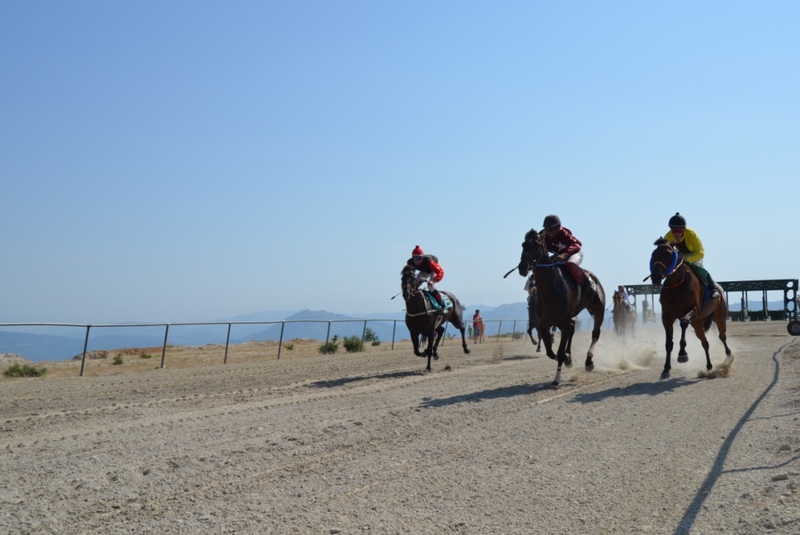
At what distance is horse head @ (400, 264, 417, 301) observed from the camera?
17.0 meters

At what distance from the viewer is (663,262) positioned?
46.1 feet

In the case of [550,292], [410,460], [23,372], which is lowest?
[23,372]

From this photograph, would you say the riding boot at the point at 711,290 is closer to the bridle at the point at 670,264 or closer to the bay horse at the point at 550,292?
the bridle at the point at 670,264

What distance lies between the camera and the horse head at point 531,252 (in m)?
13.1

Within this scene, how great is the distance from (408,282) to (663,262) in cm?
543

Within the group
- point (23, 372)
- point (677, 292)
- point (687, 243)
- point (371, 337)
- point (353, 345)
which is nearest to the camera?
point (677, 292)

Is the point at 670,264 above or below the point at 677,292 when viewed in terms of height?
above

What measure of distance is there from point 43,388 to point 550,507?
41.2ft

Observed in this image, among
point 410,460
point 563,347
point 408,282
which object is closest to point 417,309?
point 408,282

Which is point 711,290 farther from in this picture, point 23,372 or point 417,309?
point 23,372

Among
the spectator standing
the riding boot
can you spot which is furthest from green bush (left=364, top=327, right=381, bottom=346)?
the riding boot

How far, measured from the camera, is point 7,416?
35.3 ft

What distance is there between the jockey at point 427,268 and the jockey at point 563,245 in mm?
3877

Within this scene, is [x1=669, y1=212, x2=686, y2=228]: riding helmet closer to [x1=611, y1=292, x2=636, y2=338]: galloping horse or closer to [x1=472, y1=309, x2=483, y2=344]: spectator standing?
[x1=611, y1=292, x2=636, y2=338]: galloping horse
